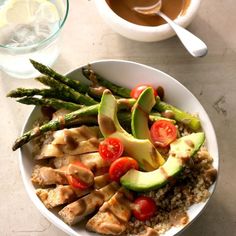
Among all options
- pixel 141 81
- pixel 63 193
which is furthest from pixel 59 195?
pixel 141 81

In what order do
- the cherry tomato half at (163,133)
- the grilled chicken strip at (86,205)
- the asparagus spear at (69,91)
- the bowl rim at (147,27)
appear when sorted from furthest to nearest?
the bowl rim at (147,27) < the asparagus spear at (69,91) < the cherry tomato half at (163,133) < the grilled chicken strip at (86,205)

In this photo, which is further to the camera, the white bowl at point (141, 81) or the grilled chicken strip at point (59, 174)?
the white bowl at point (141, 81)

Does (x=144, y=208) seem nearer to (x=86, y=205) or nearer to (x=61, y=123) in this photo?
(x=86, y=205)

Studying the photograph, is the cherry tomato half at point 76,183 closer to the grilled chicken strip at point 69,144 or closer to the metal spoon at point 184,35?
the grilled chicken strip at point 69,144

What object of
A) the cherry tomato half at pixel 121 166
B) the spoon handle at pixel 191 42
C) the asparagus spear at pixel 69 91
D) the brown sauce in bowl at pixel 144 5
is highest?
the spoon handle at pixel 191 42

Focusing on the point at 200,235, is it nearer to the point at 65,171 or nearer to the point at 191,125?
the point at 191,125

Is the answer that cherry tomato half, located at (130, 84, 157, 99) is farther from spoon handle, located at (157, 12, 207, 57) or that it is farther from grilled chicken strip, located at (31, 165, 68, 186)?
grilled chicken strip, located at (31, 165, 68, 186)

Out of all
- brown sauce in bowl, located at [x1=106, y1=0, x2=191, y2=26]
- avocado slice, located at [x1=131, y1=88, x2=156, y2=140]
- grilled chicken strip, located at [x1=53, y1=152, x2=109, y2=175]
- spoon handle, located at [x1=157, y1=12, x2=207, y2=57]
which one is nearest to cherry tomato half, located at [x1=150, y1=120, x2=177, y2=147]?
avocado slice, located at [x1=131, y1=88, x2=156, y2=140]

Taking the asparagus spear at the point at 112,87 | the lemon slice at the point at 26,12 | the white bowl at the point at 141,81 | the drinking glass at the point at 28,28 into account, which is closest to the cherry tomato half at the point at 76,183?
the white bowl at the point at 141,81
